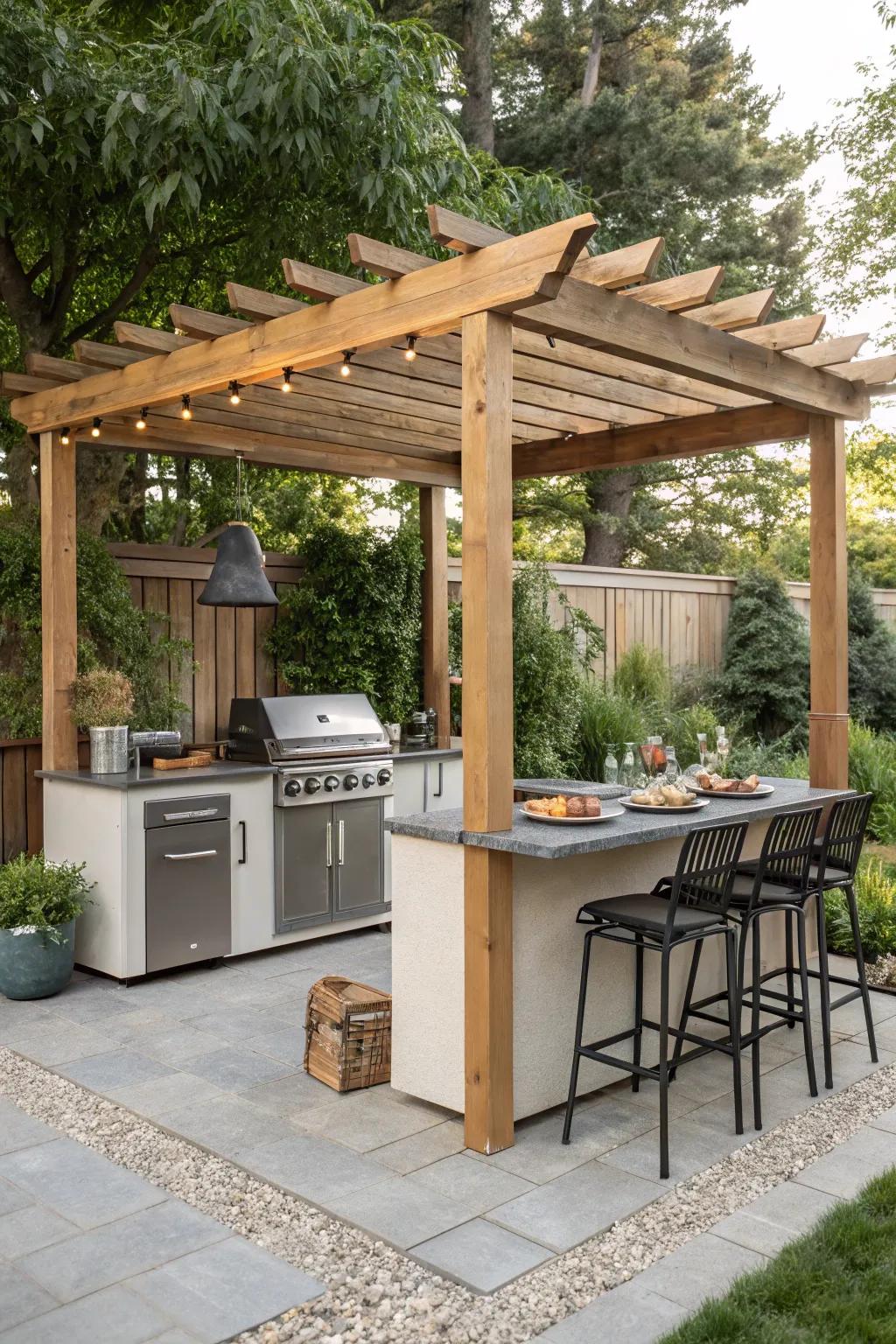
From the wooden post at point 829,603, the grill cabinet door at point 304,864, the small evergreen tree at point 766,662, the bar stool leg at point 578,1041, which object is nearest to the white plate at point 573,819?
the bar stool leg at point 578,1041

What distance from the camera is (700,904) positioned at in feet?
11.8

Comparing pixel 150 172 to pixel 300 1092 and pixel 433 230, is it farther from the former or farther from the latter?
pixel 300 1092

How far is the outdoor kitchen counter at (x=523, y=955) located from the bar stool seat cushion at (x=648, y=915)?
173mm

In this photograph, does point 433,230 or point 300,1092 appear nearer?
point 433,230

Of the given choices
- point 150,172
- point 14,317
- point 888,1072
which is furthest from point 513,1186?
point 14,317

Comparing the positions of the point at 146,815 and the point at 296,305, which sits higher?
the point at 296,305

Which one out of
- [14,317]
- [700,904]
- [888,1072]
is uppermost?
[14,317]

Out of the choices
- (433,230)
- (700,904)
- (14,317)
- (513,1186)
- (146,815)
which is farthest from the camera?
(14,317)

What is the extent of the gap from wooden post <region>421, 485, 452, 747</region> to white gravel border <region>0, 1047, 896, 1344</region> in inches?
149

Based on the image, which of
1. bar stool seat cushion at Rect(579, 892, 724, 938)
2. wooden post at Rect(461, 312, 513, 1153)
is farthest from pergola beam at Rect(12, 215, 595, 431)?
bar stool seat cushion at Rect(579, 892, 724, 938)

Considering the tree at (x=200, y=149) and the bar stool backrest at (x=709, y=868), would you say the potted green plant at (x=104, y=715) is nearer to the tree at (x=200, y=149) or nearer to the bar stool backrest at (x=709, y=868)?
the tree at (x=200, y=149)

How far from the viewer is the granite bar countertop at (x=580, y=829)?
3.30 metres

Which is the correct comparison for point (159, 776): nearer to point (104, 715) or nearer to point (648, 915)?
point (104, 715)

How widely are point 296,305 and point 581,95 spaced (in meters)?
8.39
